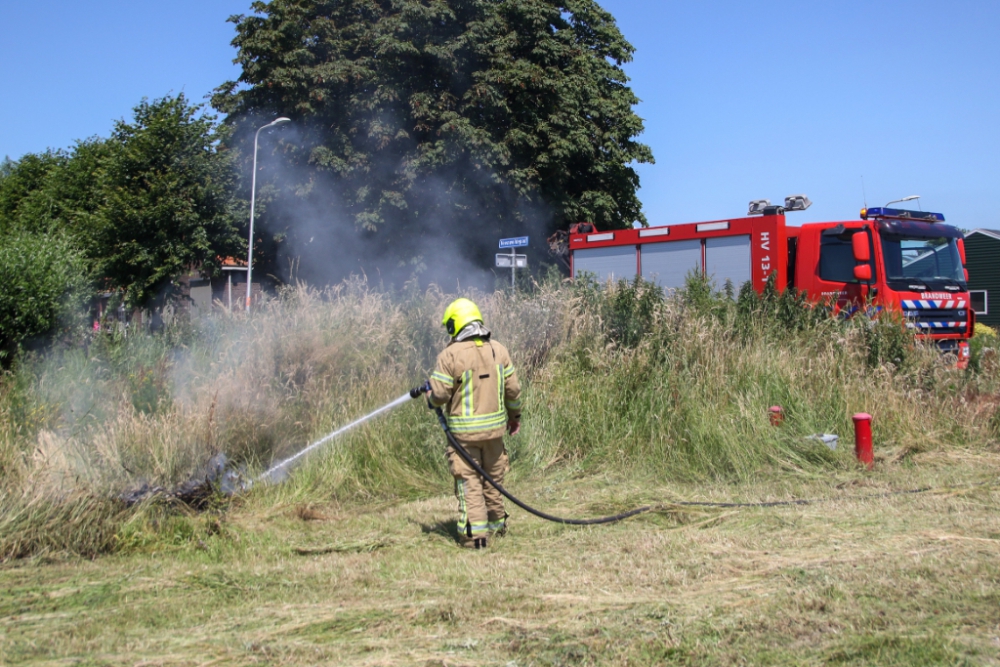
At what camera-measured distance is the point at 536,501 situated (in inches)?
251

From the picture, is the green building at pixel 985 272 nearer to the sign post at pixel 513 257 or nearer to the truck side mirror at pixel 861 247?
the truck side mirror at pixel 861 247

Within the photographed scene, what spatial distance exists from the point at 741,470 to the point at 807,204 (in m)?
7.13

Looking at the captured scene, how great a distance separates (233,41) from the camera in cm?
2200

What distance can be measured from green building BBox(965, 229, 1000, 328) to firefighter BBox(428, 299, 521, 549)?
28.4 metres

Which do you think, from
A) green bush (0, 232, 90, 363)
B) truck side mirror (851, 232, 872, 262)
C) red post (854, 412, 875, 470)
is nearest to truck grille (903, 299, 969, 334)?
truck side mirror (851, 232, 872, 262)

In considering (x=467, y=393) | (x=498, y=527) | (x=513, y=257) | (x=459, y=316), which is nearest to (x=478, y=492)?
(x=498, y=527)

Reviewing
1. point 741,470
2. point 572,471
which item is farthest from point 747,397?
point 572,471

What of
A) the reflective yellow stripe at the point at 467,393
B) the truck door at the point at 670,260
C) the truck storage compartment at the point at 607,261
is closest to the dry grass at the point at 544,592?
the reflective yellow stripe at the point at 467,393

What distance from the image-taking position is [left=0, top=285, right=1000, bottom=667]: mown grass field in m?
3.59

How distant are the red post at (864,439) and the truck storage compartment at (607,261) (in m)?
6.84

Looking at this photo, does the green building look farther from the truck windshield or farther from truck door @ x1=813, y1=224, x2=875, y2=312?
truck door @ x1=813, y1=224, x2=875, y2=312

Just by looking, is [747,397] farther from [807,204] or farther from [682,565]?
[807,204]

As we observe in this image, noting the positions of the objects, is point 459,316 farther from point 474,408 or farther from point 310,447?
point 310,447

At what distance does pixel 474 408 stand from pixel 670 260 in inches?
342
